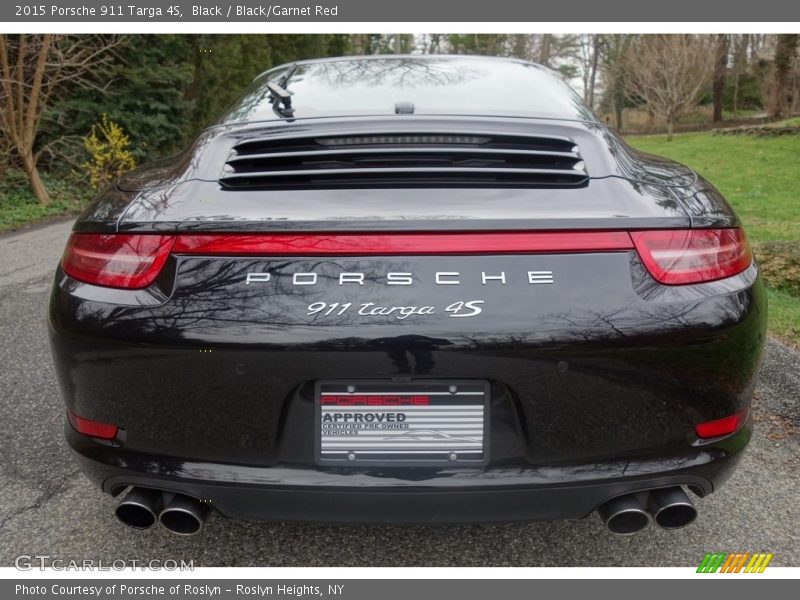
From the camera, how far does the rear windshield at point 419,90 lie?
2.34 metres

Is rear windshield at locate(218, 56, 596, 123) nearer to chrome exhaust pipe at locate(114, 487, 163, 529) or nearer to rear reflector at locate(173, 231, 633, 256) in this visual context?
rear reflector at locate(173, 231, 633, 256)

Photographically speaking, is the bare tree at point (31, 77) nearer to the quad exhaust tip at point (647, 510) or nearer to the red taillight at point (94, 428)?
the red taillight at point (94, 428)

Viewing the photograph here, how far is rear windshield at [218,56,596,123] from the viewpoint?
7.68ft

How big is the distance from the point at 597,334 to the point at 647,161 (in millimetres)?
999

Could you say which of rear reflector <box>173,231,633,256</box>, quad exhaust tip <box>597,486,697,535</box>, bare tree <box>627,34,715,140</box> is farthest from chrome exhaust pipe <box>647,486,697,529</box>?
bare tree <box>627,34,715,140</box>

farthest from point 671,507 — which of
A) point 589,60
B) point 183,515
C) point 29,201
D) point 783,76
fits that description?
point 589,60

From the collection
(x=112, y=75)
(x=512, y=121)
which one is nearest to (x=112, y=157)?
(x=112, y=75)

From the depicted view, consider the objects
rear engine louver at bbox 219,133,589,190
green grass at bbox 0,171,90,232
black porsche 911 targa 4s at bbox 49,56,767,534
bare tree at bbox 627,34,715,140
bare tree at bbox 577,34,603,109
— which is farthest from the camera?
bare tree at bbox 577,34,603,109

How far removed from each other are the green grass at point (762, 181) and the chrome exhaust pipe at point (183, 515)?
11.8 feet

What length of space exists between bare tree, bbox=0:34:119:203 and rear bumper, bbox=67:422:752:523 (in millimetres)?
9541

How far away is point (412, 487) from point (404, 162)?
2.96ft

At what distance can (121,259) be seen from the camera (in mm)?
1697

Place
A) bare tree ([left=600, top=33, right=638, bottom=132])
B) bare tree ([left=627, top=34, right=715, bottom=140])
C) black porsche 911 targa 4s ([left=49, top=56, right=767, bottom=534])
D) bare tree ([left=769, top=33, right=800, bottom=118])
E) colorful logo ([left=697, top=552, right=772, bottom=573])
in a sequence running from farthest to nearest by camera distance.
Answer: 1. bare tree ([left=600, top=33, right=638, bottom=132])
2. bare tree ([left=627, top=34, right=715, bottom=140])
3. bare tree ([left=769, top=33, right=800, bottom=118])
4. colorful logo ([left=697, top=552, right=772, bottom=573])
5. black porsche 911 targa 4s ([left=49, top=56, right=767, bottom=534])

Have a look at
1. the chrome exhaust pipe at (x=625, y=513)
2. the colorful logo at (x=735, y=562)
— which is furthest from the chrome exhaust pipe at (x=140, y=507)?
the colorful logo at (x=735, y=562)
